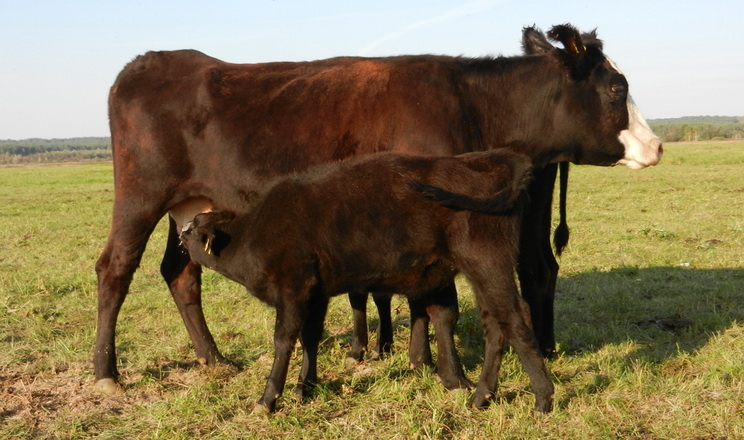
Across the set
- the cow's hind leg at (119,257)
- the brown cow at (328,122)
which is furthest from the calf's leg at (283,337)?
the cow's hind leg at (119,257)

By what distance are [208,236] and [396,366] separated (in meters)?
1.71

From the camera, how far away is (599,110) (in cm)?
548

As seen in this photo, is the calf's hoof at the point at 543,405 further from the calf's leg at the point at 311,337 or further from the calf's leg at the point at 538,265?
the calf's leg at the point at 311,337

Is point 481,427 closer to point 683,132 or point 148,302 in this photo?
point 148,302

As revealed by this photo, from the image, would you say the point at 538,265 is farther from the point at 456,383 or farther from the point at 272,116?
the point at 272,116

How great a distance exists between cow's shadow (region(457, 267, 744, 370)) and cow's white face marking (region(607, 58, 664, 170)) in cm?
142

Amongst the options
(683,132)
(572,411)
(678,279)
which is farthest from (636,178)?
(683,132)

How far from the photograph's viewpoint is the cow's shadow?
19.8 ft

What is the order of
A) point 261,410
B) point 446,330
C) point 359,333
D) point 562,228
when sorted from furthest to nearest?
point 562,228, point 359,333, point 446,330, point 261,410

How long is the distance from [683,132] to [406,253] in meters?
85.0

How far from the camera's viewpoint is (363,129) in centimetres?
530

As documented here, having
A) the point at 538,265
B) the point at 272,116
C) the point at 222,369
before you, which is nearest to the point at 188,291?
the point at 222,369

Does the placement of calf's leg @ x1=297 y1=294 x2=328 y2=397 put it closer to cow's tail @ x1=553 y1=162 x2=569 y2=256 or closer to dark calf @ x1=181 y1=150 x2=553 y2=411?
dark calf @ x1=181 y1=150 x2=553 y2=411

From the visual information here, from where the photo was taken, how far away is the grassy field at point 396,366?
438 centimetres
